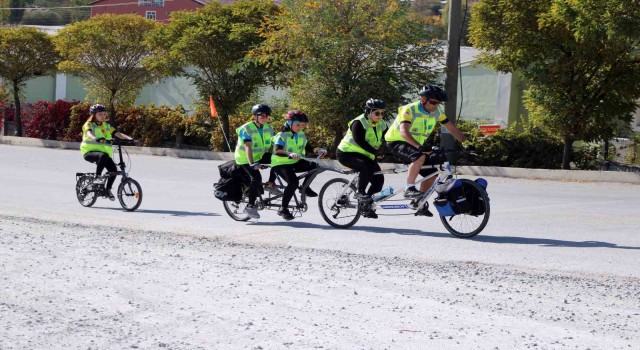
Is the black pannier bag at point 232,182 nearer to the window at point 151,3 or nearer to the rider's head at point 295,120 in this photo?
the rider's head at point 295,120

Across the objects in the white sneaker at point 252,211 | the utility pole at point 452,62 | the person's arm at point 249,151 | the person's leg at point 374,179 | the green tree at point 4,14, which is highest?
the green tree at point 4,14

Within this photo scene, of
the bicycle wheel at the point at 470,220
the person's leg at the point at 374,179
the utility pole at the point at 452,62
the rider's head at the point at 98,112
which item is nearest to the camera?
the bicycle wheel at the point at 470,220

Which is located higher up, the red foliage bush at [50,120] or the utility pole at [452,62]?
the utility pole at [452,62]

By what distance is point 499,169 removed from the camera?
923 inches

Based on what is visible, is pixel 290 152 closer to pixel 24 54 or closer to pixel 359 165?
pixel 359 165

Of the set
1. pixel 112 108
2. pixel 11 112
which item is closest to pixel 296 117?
pixel 112 108

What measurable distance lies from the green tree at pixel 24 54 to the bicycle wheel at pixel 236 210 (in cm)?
2643

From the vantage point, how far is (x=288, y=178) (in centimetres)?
1255

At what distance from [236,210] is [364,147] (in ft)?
7.84

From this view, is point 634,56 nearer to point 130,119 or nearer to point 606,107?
point 606,107

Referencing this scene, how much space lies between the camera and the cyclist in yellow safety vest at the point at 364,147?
11.9 metres

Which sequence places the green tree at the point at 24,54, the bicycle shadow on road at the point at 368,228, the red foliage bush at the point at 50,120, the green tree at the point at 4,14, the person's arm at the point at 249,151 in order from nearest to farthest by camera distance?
1. the bicycle shadow on road at the point at 368,228
2. the person's arm at the point at 249,151
3. the green tree at the point at 24,54
4. the red foliage bush at the point at 50,120
5. the green tree at the point at 4,14

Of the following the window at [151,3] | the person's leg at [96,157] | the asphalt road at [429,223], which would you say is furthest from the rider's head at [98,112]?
the window at [151,3]

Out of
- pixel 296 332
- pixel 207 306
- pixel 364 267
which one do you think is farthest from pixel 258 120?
pixel 296 332
